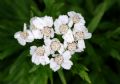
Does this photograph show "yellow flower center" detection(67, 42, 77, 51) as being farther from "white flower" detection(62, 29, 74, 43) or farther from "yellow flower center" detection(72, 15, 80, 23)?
"yellow flower center" detection(72, 15, 80, 23)

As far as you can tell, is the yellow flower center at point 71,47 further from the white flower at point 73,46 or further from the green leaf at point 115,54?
the green leaf at point 115,54

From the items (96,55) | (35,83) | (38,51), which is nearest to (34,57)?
(38,51)

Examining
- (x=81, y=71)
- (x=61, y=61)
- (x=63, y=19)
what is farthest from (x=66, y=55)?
(x=63, y=19)

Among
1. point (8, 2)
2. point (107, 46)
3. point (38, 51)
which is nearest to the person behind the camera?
point (38, 51)

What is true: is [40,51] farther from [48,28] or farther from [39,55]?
[48,28]

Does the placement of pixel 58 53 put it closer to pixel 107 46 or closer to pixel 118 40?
pixel 107 46

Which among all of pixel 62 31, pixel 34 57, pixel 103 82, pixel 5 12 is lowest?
pixel 103 82

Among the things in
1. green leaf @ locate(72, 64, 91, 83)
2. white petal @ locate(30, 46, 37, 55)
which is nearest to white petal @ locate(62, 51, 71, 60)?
green leaf @ locate(72, 64, 91, 83)
